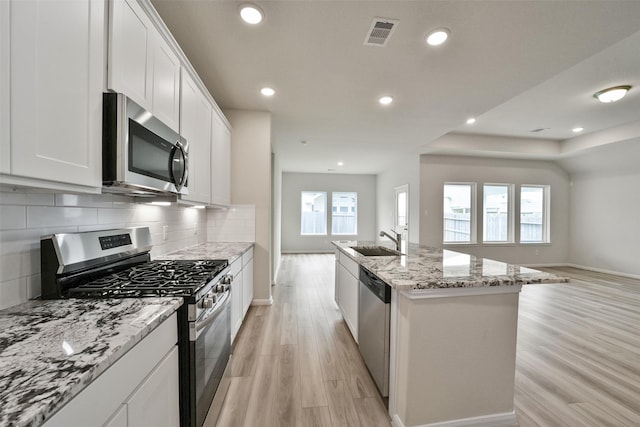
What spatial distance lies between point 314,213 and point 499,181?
5132 millimetres

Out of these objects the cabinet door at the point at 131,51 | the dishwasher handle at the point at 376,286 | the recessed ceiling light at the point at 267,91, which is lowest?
the dishwasher handle at the point at 376,286

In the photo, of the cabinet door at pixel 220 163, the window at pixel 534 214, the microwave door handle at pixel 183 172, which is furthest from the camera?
the window at pixel 534 214

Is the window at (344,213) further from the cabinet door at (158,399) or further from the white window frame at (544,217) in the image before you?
the cabinet door at (158,399)

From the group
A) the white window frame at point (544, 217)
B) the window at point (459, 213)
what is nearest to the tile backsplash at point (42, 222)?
the window at point (459, 213)

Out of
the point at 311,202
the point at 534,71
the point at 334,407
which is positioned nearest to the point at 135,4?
the point at 334,407

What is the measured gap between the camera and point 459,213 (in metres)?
6.09

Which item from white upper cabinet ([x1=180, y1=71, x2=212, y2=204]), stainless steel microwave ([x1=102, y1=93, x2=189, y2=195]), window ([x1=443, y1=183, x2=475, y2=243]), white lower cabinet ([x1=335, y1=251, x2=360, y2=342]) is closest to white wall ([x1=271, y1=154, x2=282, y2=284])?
white lower cabinet ([x1=335, y1=251, x2=360, y2=342])

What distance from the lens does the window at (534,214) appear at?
249 inches

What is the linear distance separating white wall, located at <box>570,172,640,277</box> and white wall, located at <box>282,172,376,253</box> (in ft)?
16.8

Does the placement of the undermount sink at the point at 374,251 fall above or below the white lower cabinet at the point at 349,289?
above

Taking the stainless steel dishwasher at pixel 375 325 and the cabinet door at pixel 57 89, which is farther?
the stainless steel dishwasher at pixel 375 325

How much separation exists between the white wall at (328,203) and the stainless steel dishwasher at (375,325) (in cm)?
614

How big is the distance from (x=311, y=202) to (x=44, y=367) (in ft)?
25.7

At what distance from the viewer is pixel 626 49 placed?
237cm
